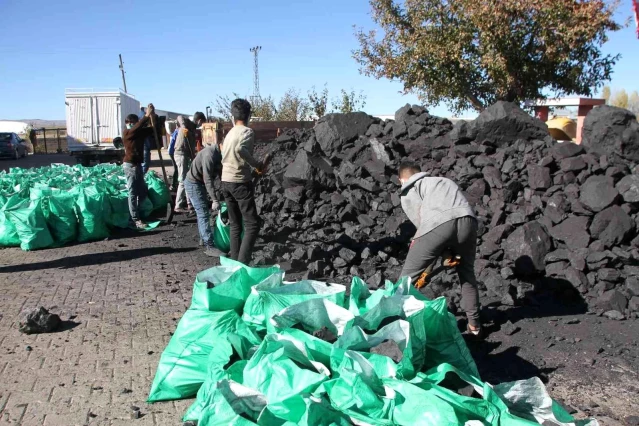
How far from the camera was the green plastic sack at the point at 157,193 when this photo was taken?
1109 cm

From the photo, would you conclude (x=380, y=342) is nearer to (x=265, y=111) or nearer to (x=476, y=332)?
(x=476, y=332)

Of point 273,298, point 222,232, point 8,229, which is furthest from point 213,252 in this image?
point 273,298

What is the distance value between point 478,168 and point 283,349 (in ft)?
19.3

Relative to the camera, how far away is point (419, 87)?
634 inches

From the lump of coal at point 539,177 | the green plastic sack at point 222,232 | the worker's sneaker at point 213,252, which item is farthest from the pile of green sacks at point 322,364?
the lump of coal at point 539,177

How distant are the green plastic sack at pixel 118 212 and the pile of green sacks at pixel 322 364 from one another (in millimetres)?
6062

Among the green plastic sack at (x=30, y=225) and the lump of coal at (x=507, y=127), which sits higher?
the lump of coal at (x=507, y=127)

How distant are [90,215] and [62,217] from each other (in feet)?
1.34

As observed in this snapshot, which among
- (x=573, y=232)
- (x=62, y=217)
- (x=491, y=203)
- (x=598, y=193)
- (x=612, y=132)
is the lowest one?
(x=62, y=217)

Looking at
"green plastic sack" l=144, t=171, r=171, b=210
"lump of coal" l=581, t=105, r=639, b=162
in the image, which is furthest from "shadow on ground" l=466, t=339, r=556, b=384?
"green plastic sack" l=144, t=171, r=171, b=210

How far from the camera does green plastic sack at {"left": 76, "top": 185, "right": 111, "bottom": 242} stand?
8758mm

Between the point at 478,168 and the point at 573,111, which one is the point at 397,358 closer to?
the point at 478,168

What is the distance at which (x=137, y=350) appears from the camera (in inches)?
179

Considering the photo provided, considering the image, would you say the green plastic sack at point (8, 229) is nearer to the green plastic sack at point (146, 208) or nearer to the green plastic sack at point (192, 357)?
the green plastic sack at point (146, 208)
